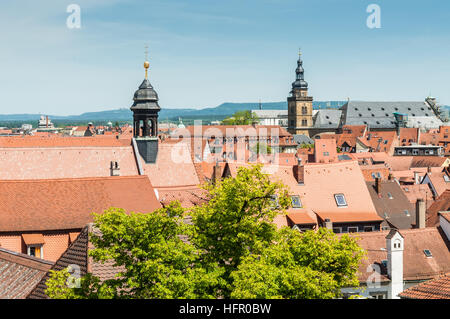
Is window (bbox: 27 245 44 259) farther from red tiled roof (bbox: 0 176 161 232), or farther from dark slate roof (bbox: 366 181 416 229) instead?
dark slate roof (bbox: 366 181 416 229)

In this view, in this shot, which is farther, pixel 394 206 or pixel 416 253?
pixel 394 206

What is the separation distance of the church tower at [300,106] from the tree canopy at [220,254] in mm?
166021

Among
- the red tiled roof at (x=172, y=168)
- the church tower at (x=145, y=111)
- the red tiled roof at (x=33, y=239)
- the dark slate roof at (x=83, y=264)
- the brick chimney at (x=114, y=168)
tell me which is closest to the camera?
the dark slate roof at (x=83, y=264)

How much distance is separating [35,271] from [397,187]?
3415 centimetres

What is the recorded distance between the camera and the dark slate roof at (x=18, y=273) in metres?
18.7

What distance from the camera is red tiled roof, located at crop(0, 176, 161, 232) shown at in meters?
30.4

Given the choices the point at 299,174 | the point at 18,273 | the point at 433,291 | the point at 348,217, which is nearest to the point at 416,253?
the point at 348,217

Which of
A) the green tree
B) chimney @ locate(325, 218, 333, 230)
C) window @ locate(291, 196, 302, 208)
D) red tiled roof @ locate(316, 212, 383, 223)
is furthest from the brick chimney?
the green tree

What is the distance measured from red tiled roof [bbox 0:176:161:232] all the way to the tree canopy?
46.5ft

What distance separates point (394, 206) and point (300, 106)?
141 meters

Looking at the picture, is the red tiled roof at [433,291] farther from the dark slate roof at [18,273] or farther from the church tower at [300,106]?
the church tower at [300,106]

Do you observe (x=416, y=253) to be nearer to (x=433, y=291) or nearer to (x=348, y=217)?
(x=348, y=217)

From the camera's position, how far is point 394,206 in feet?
146

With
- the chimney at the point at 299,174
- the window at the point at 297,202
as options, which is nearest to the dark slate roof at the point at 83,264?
the window at the point at 297,202
